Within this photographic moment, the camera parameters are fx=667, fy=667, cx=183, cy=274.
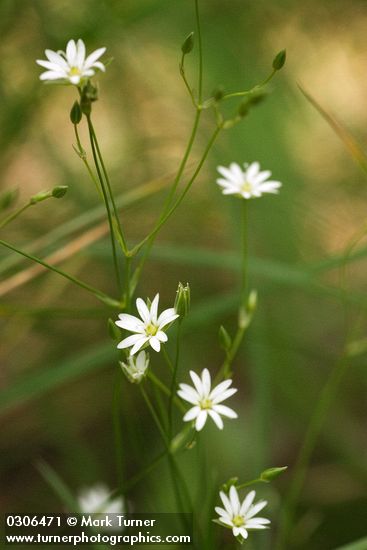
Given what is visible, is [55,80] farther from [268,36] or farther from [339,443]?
[268,36]

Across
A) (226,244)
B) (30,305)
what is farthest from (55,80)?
(226,244)

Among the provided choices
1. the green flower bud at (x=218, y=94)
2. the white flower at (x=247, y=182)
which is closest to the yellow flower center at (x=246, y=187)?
the white flower at (x=247, y=182)

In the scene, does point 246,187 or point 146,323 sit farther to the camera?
point 246,187

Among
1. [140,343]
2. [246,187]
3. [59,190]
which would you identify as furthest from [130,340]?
[246,187]

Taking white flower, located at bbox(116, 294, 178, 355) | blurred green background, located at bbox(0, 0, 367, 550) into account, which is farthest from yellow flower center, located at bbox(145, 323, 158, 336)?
blurred green background, located at bbox(0, 0, 367, 550)

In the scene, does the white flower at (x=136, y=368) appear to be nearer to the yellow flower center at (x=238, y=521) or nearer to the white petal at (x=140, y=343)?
the white petal at (x=140, y=343)

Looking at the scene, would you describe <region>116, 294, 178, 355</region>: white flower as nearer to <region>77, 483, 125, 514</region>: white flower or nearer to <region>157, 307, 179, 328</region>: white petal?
<region>157, 307, 179, 328</region>: white petal

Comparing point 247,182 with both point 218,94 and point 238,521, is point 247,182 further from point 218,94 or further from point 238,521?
point 238,521
